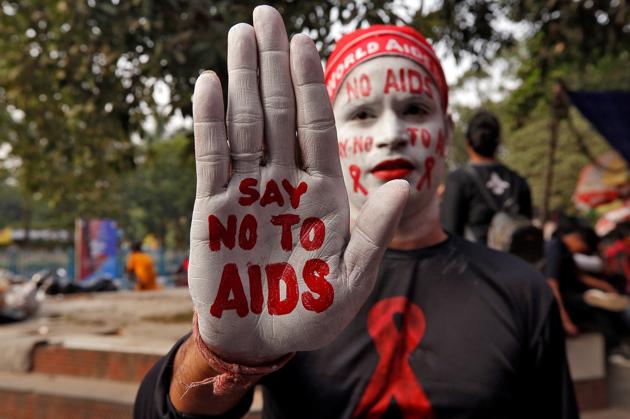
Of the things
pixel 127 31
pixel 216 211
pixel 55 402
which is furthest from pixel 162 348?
pixel 216 211

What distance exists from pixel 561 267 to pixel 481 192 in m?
1.98

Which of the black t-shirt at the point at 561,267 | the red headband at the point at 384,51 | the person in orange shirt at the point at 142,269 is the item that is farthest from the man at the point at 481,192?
the person in orange shirt at the point at 142,269

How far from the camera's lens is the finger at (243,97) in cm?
113

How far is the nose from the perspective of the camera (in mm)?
1703

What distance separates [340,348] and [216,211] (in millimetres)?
587

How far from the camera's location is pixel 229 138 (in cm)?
114

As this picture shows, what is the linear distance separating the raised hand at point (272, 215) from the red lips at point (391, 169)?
553 mm

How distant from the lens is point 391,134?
5.58 ft

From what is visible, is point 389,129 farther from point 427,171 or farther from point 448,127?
point 448,127

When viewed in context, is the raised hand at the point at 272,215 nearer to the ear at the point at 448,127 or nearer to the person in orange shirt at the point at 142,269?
the ear at the point at 448,127

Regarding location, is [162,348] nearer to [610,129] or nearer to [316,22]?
[316,22]

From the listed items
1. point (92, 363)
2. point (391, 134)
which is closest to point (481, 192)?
point (391, 134)

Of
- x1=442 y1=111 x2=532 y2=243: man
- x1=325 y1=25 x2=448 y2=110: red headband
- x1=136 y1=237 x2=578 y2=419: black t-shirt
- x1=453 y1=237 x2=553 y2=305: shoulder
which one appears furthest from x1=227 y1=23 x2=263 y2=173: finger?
x1=442 y1=111 x2=532 y2=243: man

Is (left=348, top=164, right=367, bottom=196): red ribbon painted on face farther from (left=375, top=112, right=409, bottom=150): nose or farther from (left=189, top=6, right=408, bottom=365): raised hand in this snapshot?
(left=189, top=6, right=408, bottom=365): raised hand
